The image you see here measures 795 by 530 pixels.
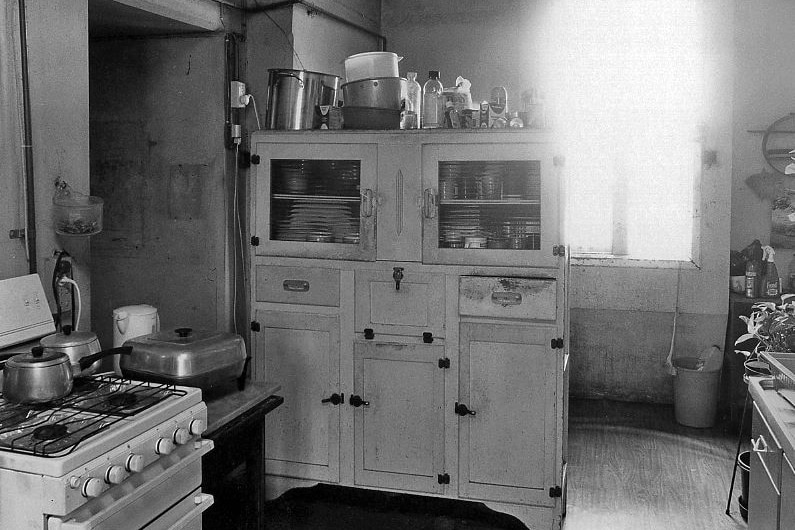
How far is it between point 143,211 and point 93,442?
2506 mm

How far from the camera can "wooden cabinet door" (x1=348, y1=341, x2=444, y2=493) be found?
3529 millimetres

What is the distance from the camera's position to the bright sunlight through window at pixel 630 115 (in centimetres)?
512

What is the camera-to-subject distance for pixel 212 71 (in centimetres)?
389

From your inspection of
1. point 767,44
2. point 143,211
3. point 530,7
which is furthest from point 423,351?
point 767,44

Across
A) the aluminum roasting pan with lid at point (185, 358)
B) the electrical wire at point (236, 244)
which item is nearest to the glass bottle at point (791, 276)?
the electrical wire at point (236, 244)

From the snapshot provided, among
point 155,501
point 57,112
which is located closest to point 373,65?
point 57,112

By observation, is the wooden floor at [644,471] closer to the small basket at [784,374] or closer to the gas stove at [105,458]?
the small basket at [784,374]

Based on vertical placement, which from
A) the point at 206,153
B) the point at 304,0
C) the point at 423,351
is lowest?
the point at 423,351

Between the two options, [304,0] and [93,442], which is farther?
[304,0]

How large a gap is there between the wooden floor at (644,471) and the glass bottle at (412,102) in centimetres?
195

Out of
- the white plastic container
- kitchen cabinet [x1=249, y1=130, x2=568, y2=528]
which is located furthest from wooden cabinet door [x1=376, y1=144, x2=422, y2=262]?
the white plastic container

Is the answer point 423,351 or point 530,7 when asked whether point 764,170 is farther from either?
point 423,351

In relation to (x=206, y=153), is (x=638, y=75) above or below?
above

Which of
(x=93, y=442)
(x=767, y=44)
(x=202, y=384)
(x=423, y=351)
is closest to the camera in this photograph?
(x=93, y=442)
